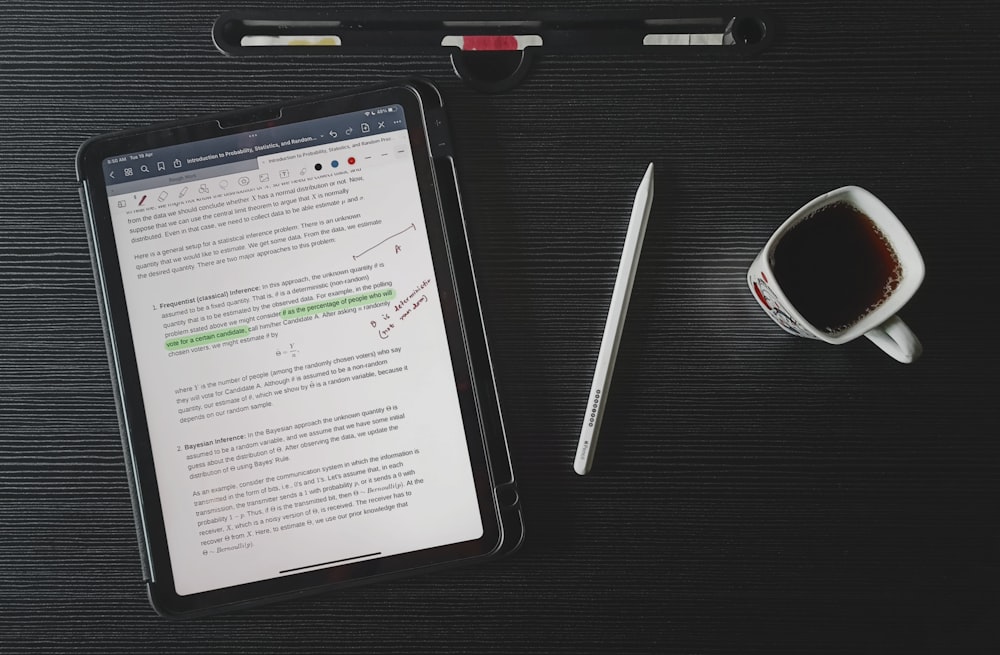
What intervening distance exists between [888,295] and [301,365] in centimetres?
40

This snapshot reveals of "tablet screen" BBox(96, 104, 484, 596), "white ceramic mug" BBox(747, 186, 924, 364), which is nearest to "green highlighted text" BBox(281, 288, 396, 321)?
"tablet screen" BBox(96, 104, 484, 596)

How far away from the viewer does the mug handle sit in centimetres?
45

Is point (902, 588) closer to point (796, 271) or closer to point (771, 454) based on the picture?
point (771, 454)

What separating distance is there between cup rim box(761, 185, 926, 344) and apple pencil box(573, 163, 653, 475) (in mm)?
88

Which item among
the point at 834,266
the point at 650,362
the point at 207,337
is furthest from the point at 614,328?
the point at 207,337

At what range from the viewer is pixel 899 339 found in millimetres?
451

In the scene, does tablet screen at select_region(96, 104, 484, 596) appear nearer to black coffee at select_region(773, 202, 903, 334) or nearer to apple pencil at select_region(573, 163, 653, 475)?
apple pencil at select_region(573, 163, 653, 475)

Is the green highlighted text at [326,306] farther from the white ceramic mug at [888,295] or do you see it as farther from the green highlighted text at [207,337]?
the white ceramic mug at [888,295]

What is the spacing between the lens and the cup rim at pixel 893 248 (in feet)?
1.44

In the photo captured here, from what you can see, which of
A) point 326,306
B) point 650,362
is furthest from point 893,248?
point 326,306

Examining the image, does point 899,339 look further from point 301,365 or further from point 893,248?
point 301,365

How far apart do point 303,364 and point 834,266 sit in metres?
0.37

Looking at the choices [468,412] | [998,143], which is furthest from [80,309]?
[998,143]

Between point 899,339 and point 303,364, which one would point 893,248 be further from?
point 303,364
